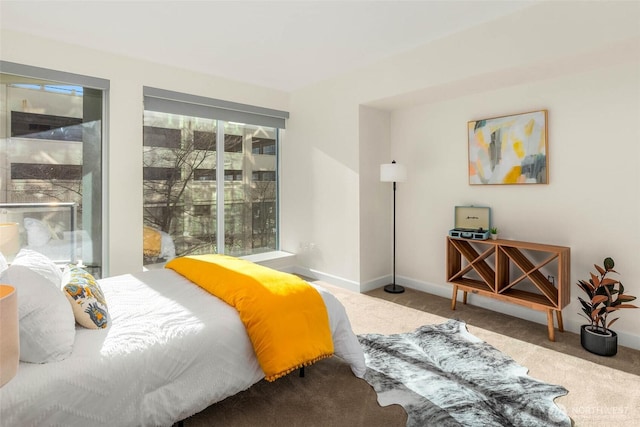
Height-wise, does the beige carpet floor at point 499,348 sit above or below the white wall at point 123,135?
below

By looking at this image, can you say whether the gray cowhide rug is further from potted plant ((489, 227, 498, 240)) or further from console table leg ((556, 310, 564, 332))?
potted plant ((489, 227, 498, 240))

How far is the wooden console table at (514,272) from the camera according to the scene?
2.78 metres

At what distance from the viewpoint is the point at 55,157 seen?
3244mm

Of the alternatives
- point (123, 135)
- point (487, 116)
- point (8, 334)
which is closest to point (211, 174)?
point (123, 135)

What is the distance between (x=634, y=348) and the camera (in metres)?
2.66

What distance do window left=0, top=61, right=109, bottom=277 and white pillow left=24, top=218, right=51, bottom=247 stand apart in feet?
0.07

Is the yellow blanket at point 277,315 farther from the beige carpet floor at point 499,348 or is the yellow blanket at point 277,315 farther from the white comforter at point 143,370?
the beige carpet floor at point 499,348

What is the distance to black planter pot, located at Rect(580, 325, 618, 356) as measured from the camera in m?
2.51

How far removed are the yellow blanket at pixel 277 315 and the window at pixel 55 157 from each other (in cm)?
188

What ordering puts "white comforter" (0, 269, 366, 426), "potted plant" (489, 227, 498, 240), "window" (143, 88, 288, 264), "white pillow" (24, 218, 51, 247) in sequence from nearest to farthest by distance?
"white comforter" (0, 269, 366, 426)
"white pillow" (24, 218, 51, 247)
"potted plant" (489, 227, 498, 240)
"window" (143, 88, 288, 264)

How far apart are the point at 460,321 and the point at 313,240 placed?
2041 mm

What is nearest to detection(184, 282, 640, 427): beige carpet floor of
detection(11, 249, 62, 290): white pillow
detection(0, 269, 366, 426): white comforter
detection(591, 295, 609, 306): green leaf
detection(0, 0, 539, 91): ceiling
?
detection(0, 269, 366, 426): white comforter

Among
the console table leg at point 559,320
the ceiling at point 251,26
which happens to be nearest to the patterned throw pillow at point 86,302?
the ceiling at point 251,26

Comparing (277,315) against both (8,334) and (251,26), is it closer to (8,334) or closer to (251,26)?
(8,334)
